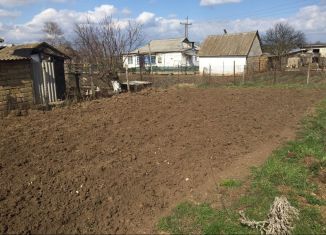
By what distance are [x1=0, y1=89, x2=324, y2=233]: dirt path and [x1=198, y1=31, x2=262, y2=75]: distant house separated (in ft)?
88.3

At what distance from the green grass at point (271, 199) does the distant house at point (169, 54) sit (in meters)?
42.6

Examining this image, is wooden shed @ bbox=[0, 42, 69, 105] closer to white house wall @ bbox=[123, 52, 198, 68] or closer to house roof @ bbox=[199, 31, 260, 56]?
house roof @ bbox=[199, 31, 260, 56]

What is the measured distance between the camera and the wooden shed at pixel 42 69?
13.0 metres

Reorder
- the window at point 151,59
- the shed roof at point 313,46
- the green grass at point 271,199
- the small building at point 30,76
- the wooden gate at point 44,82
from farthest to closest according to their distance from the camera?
the shed roof at point 313,46, the window at point 151,59, the wooden gate at point 44,82, the small building at point 30,76, the green grass at point 271,199

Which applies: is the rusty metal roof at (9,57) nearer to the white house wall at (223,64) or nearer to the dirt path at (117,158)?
the dirt path at (117,158)

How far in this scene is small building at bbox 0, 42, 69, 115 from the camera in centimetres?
1219

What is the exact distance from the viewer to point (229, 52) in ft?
128

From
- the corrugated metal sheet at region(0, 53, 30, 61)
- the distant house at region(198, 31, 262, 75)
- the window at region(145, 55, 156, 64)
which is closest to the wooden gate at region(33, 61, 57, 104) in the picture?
the corrugated metal sheet at region(0, 53, 30, 61)

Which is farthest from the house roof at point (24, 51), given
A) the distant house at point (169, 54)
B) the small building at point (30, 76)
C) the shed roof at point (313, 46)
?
the shed roof at point (313, 46)

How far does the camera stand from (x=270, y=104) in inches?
536

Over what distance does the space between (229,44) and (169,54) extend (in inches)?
519

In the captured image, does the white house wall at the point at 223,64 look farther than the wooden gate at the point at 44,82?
Yes

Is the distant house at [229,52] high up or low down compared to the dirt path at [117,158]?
up

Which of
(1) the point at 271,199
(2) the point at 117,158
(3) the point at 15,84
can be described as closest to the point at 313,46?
(3) the point at 15,84
